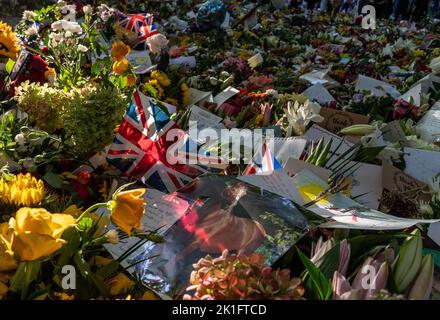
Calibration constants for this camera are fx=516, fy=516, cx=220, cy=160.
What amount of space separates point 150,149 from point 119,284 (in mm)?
466

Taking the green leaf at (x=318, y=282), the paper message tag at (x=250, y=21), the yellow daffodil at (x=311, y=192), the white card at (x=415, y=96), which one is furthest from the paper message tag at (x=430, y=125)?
the paper message tag at (x=250, y=21)

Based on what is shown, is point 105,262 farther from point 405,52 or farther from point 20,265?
point 405,52

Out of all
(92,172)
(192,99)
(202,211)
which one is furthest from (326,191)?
(192,99)

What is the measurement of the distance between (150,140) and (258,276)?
67cm

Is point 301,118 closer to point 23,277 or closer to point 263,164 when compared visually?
point 263,164

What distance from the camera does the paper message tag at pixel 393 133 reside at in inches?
73.5

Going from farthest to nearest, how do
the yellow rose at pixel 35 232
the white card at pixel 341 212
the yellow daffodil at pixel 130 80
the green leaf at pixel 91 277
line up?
the yellow daffodil at pixel 130 80 < the white card at pixel 341 212 < the green leaf at pixel 91 277 < the yellow rose at pixel 35 232

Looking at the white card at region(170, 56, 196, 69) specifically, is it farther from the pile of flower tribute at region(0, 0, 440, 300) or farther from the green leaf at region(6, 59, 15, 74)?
the green leaf at region(6, 59, 15, 74)

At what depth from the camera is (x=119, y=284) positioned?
3.09 ft

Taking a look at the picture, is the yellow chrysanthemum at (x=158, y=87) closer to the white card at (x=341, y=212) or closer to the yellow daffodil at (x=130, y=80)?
the yellow daffodil at (x=130, y=80)

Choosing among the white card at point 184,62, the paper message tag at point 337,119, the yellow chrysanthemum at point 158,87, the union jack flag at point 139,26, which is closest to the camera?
the paper message tag at point 337,119

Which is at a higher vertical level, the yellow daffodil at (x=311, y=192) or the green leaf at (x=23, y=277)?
the green leaf at (x=23, y=277)

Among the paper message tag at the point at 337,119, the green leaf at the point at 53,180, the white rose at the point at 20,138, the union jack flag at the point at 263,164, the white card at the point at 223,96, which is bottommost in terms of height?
the white card at the point at 223,96

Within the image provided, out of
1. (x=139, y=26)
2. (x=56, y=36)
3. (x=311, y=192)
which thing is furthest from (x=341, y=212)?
(x=139, y=26)
